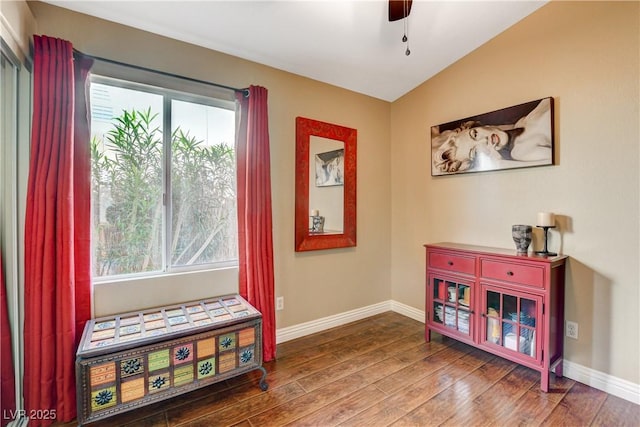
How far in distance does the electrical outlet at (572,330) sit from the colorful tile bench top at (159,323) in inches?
89.0

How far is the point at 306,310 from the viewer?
2.86 meters

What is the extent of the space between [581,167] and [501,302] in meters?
1.12

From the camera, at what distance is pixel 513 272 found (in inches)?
85.7

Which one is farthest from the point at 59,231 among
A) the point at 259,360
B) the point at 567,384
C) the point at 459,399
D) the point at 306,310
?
the point at 567,384

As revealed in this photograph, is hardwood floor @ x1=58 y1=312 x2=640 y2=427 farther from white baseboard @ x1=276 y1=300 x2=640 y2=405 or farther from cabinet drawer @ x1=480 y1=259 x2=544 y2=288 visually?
cabinet drawer @ x1=480 y1=259 x2=544 y2=288

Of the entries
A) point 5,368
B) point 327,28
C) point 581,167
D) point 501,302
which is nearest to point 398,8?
point 327,28

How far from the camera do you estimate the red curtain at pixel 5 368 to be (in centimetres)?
159

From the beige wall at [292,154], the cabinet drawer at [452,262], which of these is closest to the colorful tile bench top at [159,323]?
the beige wall at [292,154]

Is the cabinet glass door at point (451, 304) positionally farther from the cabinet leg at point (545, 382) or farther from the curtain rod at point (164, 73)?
the curtain rod at point (164, 73)

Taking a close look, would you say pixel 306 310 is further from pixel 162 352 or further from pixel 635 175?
pixel 635 175

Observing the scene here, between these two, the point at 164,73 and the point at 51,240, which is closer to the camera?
the point at 51,240

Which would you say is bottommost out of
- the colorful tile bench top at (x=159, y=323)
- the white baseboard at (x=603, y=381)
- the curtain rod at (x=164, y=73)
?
the white baseboard at (x=603, y=381)

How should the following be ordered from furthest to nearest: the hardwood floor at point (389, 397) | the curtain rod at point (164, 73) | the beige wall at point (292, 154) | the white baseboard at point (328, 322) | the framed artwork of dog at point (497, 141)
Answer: the white baseboard at point (328, 322) < the framed artwork of dog at point (497, 141) < the beige wall at point (292, 154) < the curtain rod at point (164, 73) < the hardwood floor at point (389, 397)

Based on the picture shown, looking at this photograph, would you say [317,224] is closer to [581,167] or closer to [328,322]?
[328,322]
